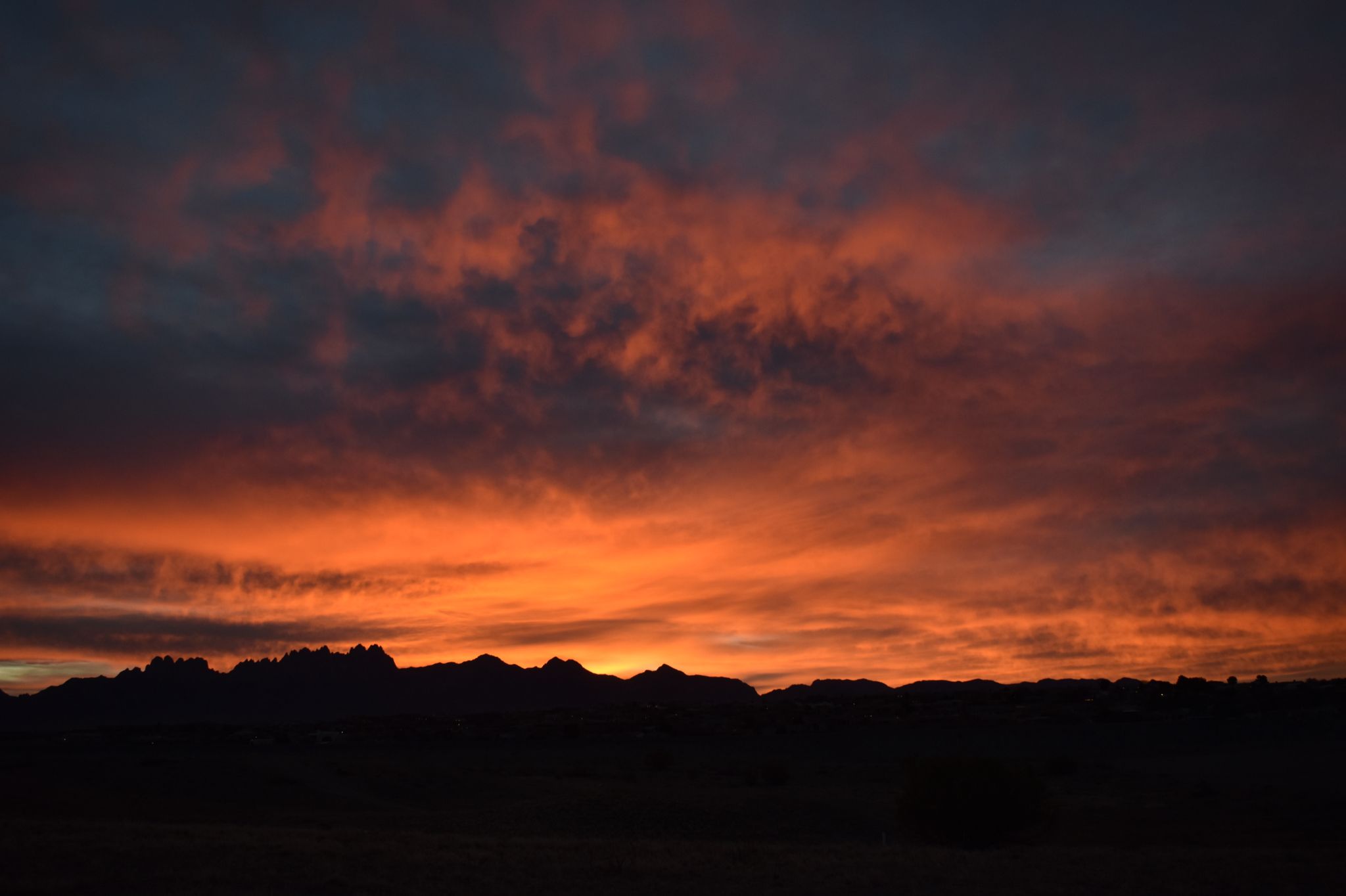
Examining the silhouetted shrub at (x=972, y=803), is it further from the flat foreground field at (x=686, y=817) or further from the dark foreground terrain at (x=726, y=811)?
the flat foreground field at (x=686, y=817)

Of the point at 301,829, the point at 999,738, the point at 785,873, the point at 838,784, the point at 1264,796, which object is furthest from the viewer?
the point at 999,738

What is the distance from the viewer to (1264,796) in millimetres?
43656

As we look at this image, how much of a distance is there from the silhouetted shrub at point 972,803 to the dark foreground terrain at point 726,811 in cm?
7

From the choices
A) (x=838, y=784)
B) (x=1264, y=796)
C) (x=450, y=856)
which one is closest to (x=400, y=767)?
(x=838, y=784)

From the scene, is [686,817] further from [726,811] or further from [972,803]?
[972,803]

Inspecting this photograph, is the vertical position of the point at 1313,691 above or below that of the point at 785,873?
above

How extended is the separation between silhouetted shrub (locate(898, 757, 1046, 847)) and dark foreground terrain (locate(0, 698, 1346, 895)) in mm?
73

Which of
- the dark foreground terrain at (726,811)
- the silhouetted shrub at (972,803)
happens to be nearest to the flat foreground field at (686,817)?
the dark foreground terrain at (726,811)

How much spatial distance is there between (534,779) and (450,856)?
31.0m

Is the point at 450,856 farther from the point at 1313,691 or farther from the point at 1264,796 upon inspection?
the point at 1313,691

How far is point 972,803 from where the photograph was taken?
33094 millimetres

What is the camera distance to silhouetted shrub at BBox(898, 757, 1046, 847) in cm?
3322

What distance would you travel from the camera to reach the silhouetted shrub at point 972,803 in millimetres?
33219

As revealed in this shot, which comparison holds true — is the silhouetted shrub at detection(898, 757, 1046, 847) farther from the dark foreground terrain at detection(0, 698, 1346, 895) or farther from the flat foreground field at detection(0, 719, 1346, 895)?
the flat foreground field at detection(0, 719, 1346, 895)
